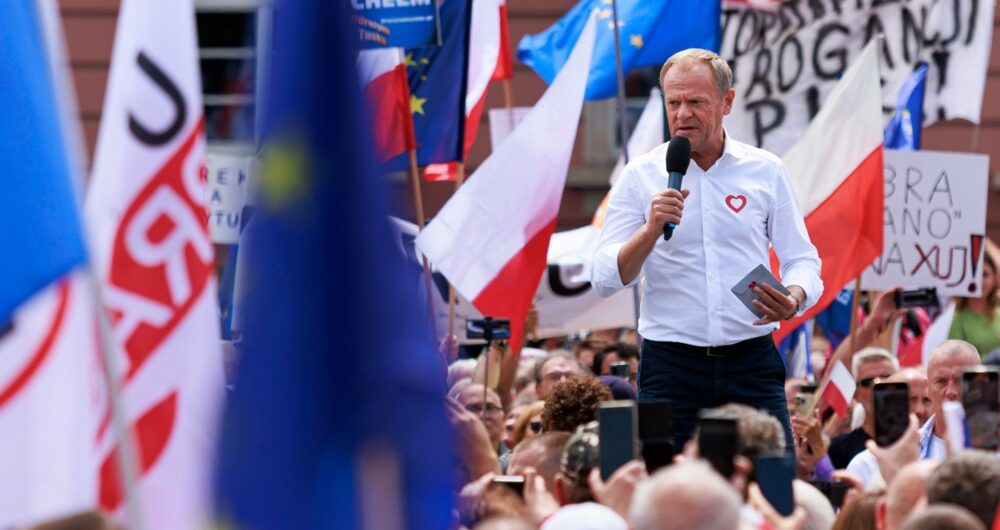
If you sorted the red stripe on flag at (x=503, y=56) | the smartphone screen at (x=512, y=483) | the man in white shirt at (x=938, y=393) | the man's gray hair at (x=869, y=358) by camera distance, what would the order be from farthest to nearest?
1. the red stripe on flag at (x=503, y=56)
2. the man's gray hair at (x=869, y=358)
3. the man in white shirt at (x=938, y=393)
4. the smartphone screen at (x=512, y=483)

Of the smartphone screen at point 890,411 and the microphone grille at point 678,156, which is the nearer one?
the smartphone screen at point 890,411

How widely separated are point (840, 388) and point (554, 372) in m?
1.16

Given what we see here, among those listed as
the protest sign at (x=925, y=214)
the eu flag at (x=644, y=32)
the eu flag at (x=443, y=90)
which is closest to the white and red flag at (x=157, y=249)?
the eu flag at (x=443, y=90)

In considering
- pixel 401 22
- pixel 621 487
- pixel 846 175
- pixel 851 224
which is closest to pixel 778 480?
pixel 621 487

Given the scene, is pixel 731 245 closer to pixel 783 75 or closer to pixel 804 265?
pixel 804 265

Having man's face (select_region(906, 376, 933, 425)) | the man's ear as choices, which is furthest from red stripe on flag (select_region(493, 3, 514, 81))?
the man's ear

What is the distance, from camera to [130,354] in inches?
177

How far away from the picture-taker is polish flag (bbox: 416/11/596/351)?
813cm

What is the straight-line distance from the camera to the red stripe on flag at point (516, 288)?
817 cm

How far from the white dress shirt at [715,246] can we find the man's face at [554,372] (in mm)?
2699

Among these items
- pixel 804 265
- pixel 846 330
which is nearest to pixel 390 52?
pixel 846 330

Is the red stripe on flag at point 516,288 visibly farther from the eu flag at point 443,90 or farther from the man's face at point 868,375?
the eu flag at point 443,90

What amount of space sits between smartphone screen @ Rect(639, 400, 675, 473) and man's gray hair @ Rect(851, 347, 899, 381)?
12.6 ft

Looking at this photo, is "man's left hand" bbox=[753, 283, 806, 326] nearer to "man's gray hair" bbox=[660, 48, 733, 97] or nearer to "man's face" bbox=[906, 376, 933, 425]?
"man's gray hair" bbox=[660, 48, 733, 97]
